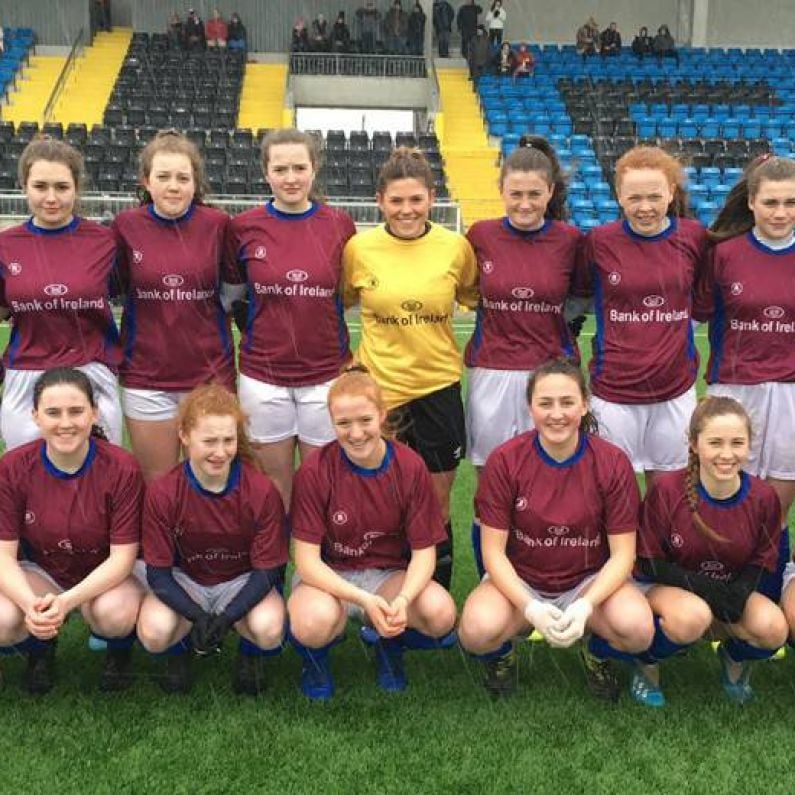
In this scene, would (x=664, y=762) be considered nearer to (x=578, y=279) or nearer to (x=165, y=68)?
(x=578, y=279)

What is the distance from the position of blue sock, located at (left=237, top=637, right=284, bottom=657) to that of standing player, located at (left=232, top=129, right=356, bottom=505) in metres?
0.75

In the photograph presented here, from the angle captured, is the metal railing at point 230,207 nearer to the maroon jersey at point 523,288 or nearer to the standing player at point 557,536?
the maroon jersey at point 523,288

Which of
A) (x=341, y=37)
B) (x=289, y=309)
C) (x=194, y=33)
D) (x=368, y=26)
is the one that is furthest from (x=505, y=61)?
(x=289, y=309)

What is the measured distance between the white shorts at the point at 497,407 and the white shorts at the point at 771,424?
74cm

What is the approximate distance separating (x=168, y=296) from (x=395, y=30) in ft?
61.6

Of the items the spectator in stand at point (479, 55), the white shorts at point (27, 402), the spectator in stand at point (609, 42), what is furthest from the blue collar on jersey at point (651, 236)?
the spectator in stand at point (609, 42)

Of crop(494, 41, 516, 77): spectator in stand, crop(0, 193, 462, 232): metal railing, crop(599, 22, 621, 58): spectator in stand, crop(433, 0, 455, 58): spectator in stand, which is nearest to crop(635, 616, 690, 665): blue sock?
crop(0, 193, 462, 232): metal railing

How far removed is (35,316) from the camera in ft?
11.1

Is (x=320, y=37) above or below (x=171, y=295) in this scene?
above

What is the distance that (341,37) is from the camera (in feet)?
67.4

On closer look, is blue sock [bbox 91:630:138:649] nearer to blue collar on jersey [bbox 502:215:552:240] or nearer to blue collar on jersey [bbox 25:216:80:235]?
blue collar on jersey [bbox 25:216:80:235]

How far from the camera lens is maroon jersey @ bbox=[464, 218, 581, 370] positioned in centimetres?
350

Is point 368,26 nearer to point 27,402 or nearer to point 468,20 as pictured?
point 468,20

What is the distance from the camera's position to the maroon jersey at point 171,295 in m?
3.49
